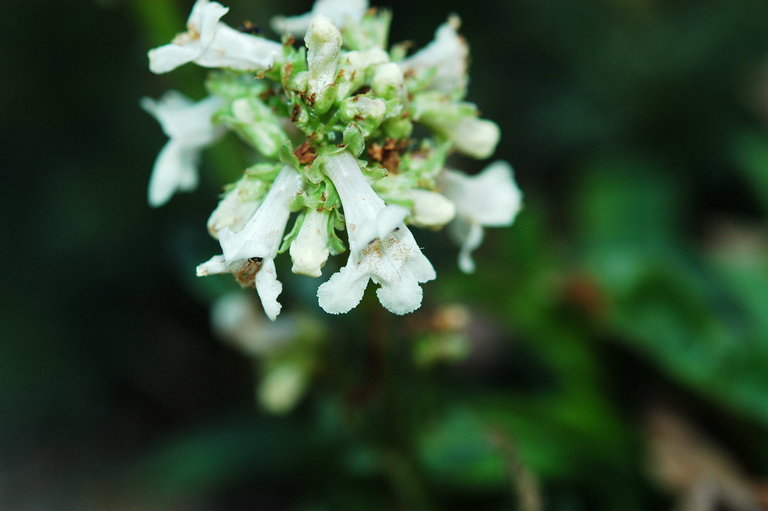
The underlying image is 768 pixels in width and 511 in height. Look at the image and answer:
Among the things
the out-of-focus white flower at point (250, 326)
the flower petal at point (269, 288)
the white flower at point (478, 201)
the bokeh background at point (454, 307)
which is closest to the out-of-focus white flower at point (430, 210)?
the white flower at point (478, 201)

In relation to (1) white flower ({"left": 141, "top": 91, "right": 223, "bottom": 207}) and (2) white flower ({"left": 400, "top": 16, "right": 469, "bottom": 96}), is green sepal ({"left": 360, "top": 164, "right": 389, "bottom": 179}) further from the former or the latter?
(1) white flower ({"left": 141, "top": 91, "right": 223, "bottom": 207})

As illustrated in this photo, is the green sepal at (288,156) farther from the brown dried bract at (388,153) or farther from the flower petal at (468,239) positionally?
the flower petal at (468,239)

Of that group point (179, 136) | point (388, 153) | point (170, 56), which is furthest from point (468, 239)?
point (170, 56)

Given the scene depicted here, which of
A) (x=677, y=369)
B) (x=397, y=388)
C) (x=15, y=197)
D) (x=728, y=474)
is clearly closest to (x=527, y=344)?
(x=677, y=369)

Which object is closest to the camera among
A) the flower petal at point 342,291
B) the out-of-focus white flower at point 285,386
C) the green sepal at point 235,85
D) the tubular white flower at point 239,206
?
the flower petal at point 342,291

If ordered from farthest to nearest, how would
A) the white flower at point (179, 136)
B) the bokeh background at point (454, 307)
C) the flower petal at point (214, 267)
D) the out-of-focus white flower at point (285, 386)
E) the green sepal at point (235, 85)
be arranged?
the bokeh background at point (454, 307) → the out-of-focus white flower at point (285, 386) → the white flower at point (179, 136) → the green sepal at point (235, 85) → the flower petal at point (214, 267)

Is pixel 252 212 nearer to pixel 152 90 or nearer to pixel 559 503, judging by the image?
pixel 559 503

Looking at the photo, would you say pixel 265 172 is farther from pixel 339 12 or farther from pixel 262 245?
pixel 339 12
